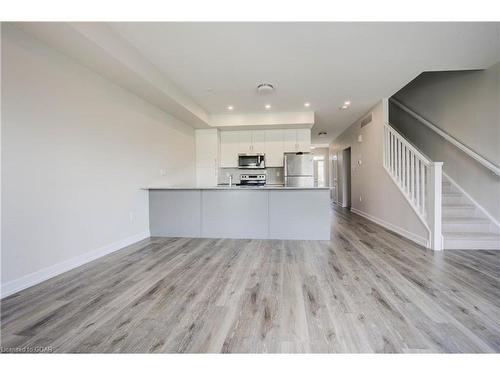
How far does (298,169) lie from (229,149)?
1.94m

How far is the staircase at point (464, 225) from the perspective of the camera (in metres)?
3.06

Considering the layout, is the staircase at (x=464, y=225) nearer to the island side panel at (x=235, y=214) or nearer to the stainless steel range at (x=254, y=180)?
the island side panel at (x=235, y=214)

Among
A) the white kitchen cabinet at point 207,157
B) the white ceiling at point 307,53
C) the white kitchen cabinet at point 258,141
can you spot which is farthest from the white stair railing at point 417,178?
the white kitchen cabinet at point 207,157

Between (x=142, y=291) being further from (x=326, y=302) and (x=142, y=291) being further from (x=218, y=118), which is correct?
(x=218, y=118)

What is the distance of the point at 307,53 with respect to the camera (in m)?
2.78

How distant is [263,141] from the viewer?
19.4ft

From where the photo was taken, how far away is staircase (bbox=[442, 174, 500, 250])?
10.0 feet

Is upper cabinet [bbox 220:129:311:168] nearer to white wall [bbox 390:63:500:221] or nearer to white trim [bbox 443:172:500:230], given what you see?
white wall [bbox 390:63:500:221]

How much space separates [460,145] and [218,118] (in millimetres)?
4753

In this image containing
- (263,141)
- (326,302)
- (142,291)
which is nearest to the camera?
(326,302)

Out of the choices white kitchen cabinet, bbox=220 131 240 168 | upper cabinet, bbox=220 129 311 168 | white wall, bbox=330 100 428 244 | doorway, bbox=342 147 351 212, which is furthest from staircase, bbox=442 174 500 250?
white kitchen cabinet, bbox=220 131 240 168

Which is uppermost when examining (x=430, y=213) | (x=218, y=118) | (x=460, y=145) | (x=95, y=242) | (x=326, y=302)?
(x=218, y=118)

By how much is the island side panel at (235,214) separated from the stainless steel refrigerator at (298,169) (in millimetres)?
2025
